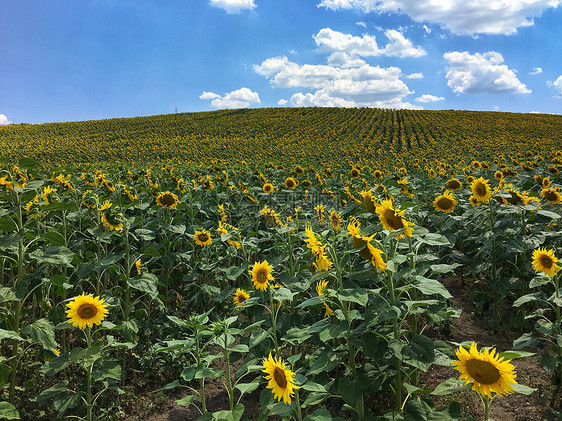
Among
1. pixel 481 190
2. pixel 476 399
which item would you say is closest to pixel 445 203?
pixel 481 190

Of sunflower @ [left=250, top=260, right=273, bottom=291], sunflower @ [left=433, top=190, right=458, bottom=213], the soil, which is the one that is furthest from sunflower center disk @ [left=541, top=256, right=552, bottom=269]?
sunflower @ [left=250, top=260, right=273, bottom=291]

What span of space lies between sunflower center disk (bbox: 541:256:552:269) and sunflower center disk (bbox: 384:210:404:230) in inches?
54.6

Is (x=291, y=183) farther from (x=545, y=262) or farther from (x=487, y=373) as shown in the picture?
(x=487, y=373)

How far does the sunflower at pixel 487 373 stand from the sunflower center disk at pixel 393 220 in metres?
0.86

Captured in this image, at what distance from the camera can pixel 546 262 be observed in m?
2.80

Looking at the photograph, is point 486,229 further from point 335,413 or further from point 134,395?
point 134,395

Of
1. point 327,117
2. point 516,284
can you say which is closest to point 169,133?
point 327,117

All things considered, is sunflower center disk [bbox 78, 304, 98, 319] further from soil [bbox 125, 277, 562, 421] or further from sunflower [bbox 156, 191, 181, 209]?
sunflower [bbox 156, 191, 181, 209]

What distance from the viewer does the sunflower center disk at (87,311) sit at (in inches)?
96.6

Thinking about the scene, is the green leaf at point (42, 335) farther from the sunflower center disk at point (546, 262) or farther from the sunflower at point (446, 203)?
the sunflower at point (446, 203)

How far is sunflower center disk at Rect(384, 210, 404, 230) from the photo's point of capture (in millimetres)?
2332

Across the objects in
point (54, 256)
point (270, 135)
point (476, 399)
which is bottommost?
point (476, 399)

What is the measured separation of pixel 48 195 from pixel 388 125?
41096 mm

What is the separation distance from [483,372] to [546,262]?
1.68m
